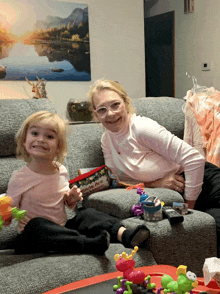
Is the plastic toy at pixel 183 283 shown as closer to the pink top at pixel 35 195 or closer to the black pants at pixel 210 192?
the pink top at pixel 35 195

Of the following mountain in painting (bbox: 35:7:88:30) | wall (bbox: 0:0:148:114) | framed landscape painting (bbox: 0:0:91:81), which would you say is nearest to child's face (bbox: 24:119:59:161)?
framed landscape painting (bbox: 0:0:91:81)

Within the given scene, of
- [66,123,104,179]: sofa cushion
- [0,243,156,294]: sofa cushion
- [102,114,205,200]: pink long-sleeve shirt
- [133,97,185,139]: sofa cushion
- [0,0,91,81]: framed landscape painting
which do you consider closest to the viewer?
[0,243,156,294]: sofa cushion

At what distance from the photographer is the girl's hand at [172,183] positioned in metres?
1.53

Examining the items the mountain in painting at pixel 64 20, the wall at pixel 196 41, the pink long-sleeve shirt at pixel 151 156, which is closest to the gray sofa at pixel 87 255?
the pink long-sleeve shirt at pixel 151 156

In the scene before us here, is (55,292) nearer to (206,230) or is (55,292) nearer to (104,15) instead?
(206,230)

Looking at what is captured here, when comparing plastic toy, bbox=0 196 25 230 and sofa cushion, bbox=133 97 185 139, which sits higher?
sofa cushion, bbox=133 97 185 139

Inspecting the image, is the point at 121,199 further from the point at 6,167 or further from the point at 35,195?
the point at 6,167

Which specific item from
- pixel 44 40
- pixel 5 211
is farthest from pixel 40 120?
pixel 44 40

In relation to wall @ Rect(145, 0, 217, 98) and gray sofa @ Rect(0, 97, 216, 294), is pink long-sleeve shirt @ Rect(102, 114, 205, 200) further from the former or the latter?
wall @ Rect(145, 0, 217, 98)

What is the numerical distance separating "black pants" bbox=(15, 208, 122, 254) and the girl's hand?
1.30 feet

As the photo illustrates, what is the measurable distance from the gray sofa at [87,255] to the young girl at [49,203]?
0.05m

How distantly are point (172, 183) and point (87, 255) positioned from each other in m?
0.62

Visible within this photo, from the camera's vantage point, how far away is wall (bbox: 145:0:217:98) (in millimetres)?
3875

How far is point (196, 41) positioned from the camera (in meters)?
4.13
